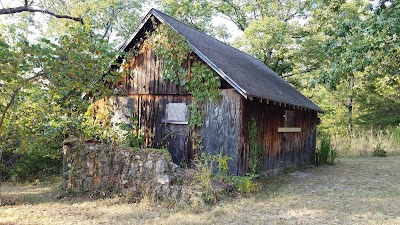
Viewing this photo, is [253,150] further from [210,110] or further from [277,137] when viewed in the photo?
[277,137]

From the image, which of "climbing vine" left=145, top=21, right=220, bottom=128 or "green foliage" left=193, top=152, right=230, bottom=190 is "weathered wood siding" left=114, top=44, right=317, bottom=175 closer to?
"climbing vine" left=145, top=21, right=220, bottom=128

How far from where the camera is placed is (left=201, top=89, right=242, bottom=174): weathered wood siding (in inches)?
368

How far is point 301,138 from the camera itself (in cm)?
1391

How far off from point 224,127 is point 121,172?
3.00 meters

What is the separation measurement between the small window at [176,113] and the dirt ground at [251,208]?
308 cm

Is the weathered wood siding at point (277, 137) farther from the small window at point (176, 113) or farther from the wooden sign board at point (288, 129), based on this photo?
the small window at point (176, 113)

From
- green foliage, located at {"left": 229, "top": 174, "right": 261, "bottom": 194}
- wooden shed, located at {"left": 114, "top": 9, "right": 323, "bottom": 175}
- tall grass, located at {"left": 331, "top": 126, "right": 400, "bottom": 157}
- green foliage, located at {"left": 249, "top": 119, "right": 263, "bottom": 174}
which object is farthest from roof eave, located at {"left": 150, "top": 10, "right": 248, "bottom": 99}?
tall grass, located at {"left": 331, "top": 126, "right": 400, "bottom": 157}

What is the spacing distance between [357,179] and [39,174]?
405 inches

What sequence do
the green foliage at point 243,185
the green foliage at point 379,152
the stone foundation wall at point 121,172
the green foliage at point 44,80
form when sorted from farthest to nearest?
the green foliage at point 379,152 → the green foliage at point 243,185 → the stone foundation wall at point 121,172 → the green foliage at point 44,80

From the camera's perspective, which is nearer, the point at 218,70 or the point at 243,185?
the point at 243,185

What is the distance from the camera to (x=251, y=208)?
713 cm

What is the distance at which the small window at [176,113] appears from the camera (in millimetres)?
10219

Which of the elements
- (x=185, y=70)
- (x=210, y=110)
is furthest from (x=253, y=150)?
(x=185, y=70)

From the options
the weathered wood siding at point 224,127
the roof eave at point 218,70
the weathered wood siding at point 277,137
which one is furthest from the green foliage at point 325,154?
the roof eave at point 218,70
